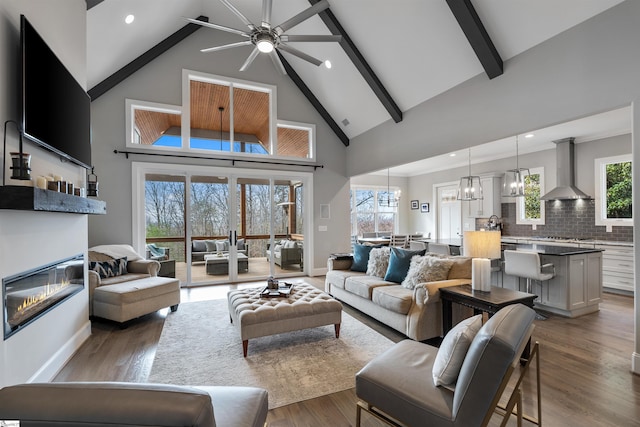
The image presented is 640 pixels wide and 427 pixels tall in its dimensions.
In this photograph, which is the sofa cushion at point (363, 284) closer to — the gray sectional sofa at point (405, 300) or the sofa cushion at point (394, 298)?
the gray sectional sofa at point (405, 300)

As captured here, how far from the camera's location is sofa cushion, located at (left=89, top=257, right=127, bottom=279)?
408 centimetres

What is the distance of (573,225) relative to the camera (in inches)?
250

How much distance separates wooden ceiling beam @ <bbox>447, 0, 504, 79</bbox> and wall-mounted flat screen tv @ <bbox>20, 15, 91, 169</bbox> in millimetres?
4031

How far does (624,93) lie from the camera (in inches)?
104

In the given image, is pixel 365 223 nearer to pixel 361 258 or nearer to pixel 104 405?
pixel 361 258

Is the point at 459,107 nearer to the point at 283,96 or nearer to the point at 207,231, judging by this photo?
the point at 283,96

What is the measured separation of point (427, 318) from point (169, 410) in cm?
292

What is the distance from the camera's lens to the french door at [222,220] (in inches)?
223

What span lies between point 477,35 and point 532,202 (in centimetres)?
527

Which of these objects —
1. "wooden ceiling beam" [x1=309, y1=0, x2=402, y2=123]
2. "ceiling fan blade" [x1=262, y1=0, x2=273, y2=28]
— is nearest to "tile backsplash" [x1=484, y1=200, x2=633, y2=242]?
"wooden ceiling beam" [x1=309, y1=0, x2=402, y2=123]

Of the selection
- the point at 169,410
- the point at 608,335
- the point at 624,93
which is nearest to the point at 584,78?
the point at 624,93

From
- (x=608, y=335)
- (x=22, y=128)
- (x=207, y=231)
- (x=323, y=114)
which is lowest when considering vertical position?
(x=608, y=335)

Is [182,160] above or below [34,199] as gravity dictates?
above

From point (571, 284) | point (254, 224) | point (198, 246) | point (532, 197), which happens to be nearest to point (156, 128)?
point (198, 246)
